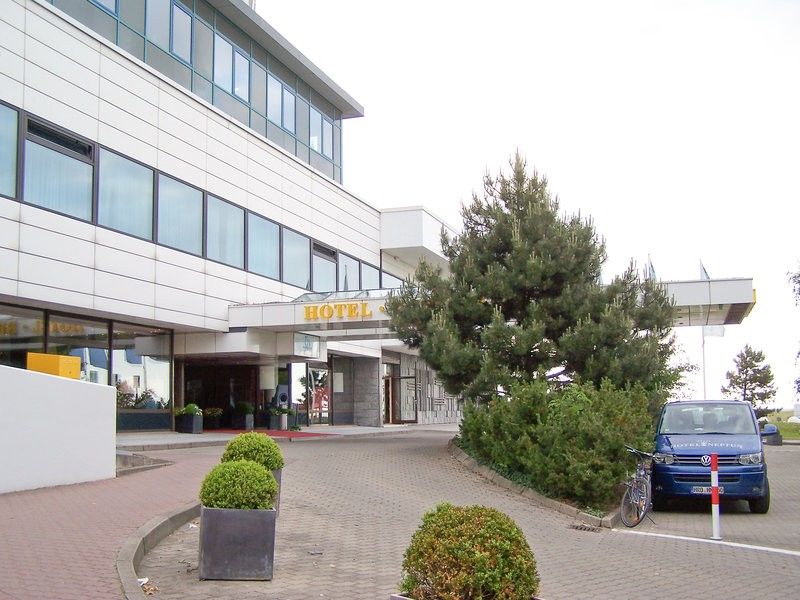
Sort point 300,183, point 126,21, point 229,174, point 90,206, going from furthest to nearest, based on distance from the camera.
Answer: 1. point 300,183
2. point 229,174
3. point 126,21
4. point 90,206

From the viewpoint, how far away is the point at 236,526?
24.2ft

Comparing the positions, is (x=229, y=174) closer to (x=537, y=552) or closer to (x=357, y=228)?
(x=357, y=228)

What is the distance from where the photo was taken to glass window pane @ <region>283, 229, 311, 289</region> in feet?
103

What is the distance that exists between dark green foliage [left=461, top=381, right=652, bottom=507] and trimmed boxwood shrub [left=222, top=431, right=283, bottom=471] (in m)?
5.12

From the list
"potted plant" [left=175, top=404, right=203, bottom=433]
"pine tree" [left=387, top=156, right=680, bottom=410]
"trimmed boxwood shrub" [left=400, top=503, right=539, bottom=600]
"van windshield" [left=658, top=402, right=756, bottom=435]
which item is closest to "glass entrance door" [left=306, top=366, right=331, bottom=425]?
"potted plant" [left=175, top=404, right=203, bottom=433]

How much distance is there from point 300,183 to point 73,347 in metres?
12.2

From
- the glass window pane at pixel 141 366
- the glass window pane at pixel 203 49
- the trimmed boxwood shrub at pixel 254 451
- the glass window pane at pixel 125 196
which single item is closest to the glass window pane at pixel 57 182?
the glass window pane at pixel 125 196

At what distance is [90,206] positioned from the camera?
21562mm

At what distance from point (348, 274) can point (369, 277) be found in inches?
87.3

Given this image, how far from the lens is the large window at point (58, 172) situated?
64.5ft

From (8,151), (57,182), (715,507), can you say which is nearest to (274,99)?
(57,182)

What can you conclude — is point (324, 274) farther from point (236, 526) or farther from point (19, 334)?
point (236, 526)

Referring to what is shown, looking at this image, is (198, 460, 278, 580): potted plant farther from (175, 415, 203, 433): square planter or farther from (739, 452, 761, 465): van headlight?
(175, 415, 203, 433): square planter

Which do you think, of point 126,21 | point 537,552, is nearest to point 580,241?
point 537,552
